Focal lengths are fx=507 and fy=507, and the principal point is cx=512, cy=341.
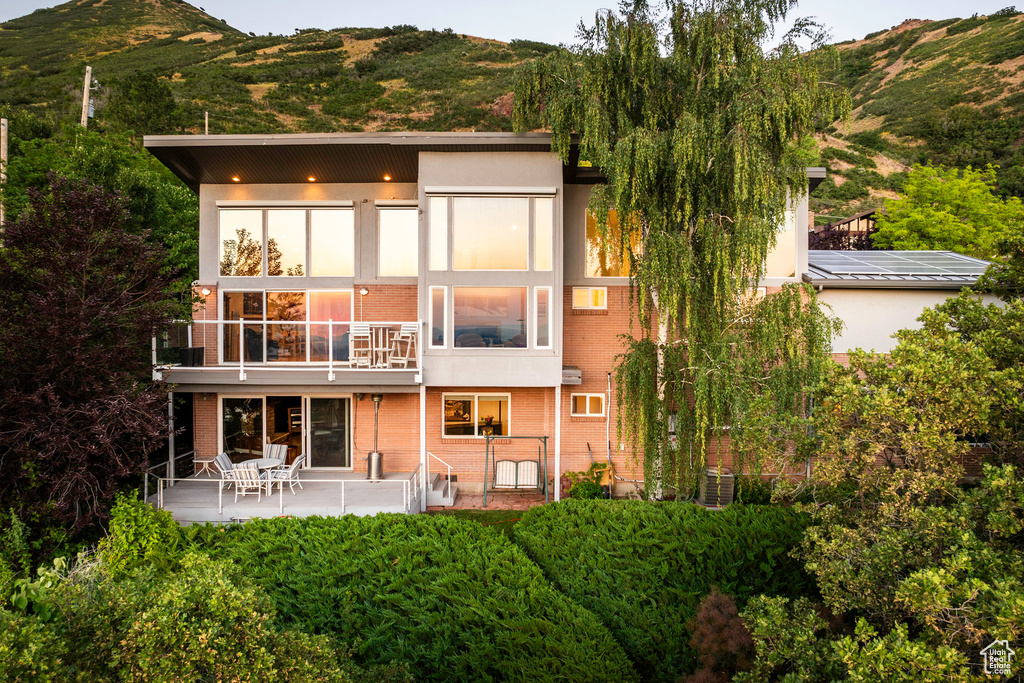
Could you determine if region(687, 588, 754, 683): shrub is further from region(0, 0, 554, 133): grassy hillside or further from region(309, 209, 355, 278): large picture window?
region(0, 0, 554, 133): grassy hillside

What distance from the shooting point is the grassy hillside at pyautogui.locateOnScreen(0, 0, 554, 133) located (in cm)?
4328

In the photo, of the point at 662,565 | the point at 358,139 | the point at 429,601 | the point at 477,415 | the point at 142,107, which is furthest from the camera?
the point at 142,107

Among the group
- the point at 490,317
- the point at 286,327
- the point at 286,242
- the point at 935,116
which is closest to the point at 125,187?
the point at 286,242

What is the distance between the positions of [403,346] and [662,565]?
7138 mm

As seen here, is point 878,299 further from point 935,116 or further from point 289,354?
point 935,116

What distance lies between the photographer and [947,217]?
22.5 metres

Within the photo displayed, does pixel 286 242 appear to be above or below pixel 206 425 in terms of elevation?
above

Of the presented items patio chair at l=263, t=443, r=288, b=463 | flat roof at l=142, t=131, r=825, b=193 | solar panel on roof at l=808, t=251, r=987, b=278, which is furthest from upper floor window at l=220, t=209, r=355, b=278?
solar panel on roof at l=808, t=251, r=987, b=278

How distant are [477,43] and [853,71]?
2099 inches

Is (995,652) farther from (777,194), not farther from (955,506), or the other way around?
(777,194)

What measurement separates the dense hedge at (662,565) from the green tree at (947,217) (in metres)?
22.5

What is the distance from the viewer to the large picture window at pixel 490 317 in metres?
10.7

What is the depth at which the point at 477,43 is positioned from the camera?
68312mm

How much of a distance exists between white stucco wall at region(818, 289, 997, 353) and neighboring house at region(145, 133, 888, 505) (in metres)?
0.26
